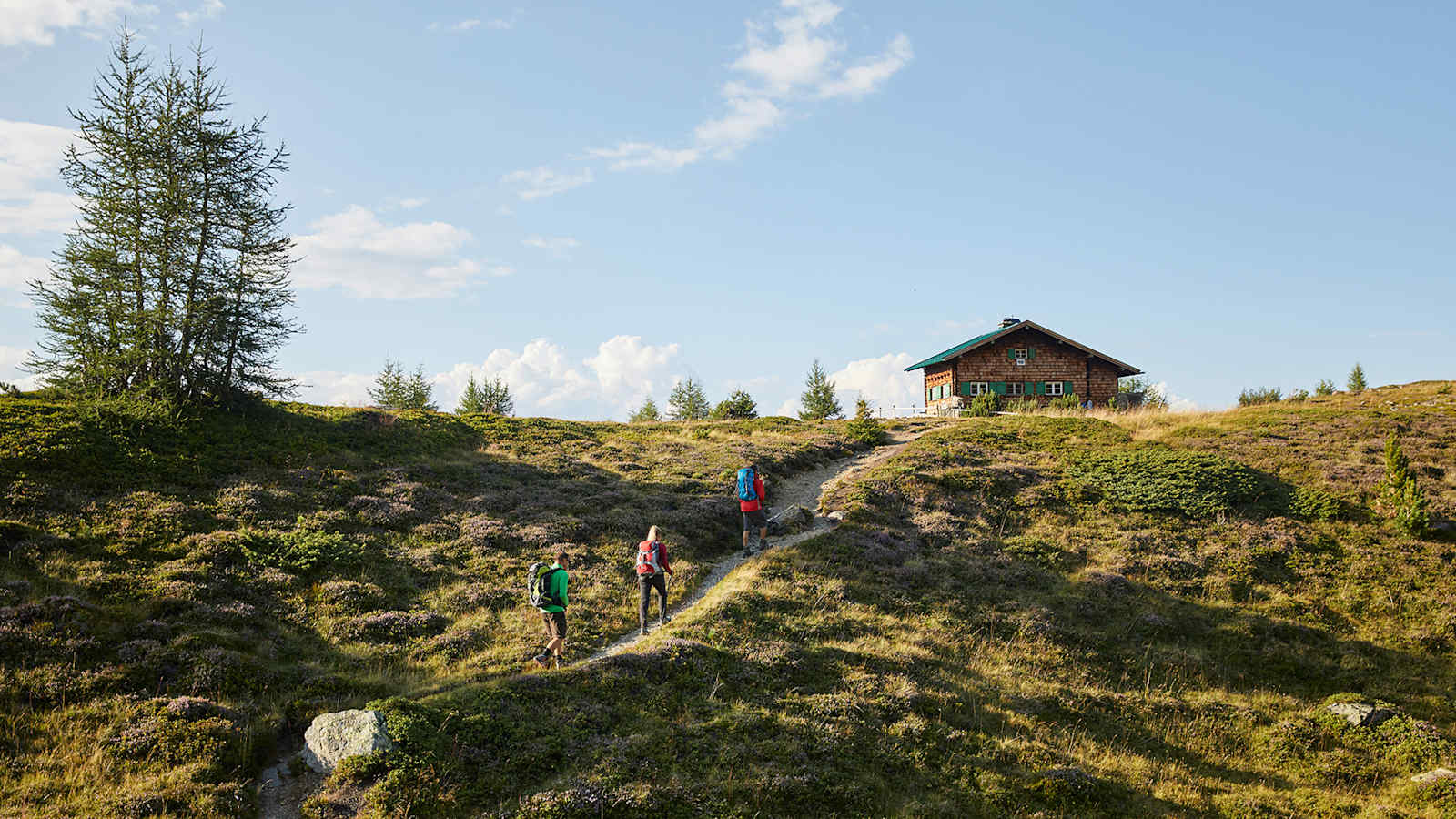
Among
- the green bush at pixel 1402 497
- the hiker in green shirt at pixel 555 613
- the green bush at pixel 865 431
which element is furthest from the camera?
the green bush at pixel 865 431

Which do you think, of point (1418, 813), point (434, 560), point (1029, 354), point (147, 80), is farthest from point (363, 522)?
point (1029, 354)

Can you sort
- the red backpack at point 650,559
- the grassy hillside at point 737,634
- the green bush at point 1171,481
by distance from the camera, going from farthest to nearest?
the green bush at point 1171,481 → the red backpack at point 650,559 → the grassy hillside at point 737,634

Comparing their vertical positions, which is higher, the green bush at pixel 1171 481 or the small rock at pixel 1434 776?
the green bush at pixel 1171 481

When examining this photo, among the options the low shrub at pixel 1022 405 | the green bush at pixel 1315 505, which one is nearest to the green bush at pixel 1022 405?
the low shrub at pixel 1022 405

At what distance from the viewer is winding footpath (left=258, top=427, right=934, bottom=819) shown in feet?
34.8

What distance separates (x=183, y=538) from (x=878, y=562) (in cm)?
1885

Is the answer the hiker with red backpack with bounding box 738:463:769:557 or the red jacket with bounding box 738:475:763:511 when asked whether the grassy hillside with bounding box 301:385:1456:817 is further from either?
the red jacket with bounding box 738:475:763:511

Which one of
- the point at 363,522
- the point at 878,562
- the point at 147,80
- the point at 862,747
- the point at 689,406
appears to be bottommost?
the point at 862,747

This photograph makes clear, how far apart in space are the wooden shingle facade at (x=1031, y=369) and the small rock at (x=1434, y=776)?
137 feet

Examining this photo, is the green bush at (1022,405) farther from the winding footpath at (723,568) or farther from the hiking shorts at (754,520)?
the hiking shorts at (754,520)

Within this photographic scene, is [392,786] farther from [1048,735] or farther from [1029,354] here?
[1029,354]

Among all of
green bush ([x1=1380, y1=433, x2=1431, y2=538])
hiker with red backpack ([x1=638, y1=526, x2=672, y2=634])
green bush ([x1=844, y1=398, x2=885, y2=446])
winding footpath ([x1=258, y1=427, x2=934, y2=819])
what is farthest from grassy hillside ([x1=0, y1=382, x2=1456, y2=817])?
green bush ([x1=844, y1=398, x2=885, y2=446])

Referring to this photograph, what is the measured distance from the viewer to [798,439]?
37.9 meters

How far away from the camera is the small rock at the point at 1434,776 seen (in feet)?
43.0
